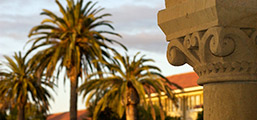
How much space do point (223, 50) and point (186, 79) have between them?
57.5 m

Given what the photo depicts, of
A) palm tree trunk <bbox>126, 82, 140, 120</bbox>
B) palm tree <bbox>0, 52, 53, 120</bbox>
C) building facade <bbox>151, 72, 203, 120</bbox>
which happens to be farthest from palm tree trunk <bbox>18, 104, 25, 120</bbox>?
building facade <bbox>151, 72, 203, 120</bbox>

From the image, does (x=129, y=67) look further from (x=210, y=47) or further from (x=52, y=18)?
(x=210, y=47)

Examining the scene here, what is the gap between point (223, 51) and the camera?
5.63 m

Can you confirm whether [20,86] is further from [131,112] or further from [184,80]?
[184,80]

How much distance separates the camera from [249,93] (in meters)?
5.80

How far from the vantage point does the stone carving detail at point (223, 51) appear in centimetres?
562

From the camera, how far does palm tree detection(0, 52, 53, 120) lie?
38.3m

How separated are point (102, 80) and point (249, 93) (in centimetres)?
2407

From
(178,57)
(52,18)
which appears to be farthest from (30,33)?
(178,57)

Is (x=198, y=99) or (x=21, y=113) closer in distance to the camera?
(x=21, y=113)

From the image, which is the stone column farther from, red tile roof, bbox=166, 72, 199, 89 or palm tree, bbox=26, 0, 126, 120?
red tile roof, bbox=166, 72, 199, 89

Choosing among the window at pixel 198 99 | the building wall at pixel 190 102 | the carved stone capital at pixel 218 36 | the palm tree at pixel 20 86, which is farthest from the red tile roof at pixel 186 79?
the carved stone capital at pixel 218 36

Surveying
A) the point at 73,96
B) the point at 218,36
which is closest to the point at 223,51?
the point at 218,36

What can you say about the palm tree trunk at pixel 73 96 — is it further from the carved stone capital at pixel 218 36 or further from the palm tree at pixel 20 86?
the carved stone capital at pixel 218 36
